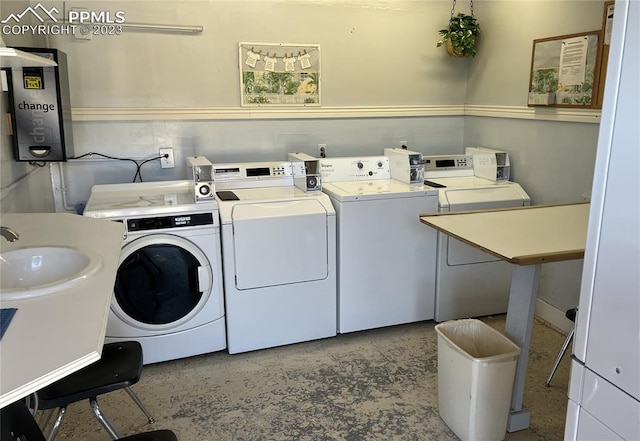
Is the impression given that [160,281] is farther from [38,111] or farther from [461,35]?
[461,35]

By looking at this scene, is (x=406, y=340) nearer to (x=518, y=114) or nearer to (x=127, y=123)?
(x=518, y=114)

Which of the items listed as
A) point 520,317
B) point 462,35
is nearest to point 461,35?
point 462,35

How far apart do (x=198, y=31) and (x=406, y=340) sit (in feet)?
A: 8.19

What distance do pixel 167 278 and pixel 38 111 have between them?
3.64ft

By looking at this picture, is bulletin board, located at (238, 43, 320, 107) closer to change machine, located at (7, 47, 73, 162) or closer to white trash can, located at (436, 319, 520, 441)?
change machine, located at (7, 47, 73, 162)

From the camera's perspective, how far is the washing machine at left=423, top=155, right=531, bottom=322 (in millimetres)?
3287


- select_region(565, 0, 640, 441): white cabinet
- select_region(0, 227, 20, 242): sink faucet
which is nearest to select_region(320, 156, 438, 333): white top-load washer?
select_region(0, 227, 20, 242): sink faucet

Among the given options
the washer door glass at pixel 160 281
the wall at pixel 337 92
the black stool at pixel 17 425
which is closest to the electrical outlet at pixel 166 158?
the wall at pixel 337 92

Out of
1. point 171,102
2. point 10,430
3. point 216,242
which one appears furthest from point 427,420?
point 171,102

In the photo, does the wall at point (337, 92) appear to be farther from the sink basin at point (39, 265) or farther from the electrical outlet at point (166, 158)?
the sink basin at point (39, 265)

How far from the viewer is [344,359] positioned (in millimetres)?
3000

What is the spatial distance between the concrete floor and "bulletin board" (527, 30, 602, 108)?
1522 mm

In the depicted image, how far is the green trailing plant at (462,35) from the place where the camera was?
3729mm

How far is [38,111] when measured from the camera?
2.62 m
